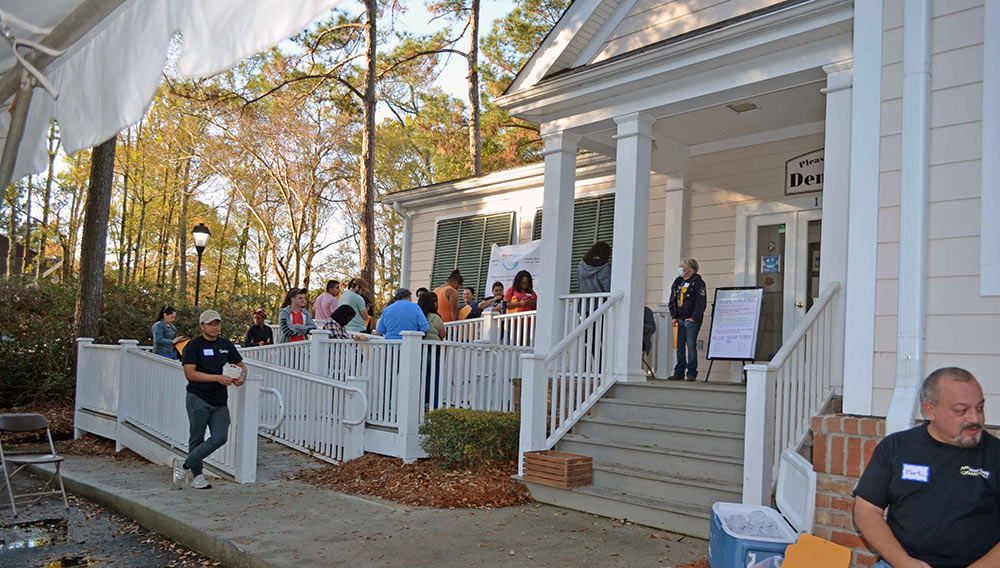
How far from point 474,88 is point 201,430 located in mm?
Result: 18662

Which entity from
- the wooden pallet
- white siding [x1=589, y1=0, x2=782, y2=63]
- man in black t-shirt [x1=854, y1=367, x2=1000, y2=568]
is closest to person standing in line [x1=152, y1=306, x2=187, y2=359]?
the wooden pallet

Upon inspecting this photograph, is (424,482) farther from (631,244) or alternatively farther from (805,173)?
(805,173)

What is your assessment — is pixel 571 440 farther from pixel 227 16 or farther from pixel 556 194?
pixel 227 16

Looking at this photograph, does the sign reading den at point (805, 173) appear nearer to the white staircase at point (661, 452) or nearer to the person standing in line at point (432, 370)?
the white staircase at point (661, 452)

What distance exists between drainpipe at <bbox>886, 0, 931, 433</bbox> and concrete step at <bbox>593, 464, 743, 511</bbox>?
1706 mm

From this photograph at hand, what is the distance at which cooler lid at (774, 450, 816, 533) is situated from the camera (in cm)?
358

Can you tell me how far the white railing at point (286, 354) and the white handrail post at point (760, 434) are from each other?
6.36 meters

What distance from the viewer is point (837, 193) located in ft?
21.1

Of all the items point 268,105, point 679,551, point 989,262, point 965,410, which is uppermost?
point 268,105

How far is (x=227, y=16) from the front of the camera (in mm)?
2379

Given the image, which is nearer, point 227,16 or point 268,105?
point 227,16

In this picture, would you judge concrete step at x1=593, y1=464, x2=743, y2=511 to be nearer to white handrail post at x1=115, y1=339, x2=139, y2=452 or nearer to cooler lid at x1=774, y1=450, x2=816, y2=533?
cooler lid at x1=774, y1=450, x2=816, y2=533

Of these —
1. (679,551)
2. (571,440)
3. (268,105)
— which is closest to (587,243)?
(571,440)

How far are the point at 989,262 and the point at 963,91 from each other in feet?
3.54
